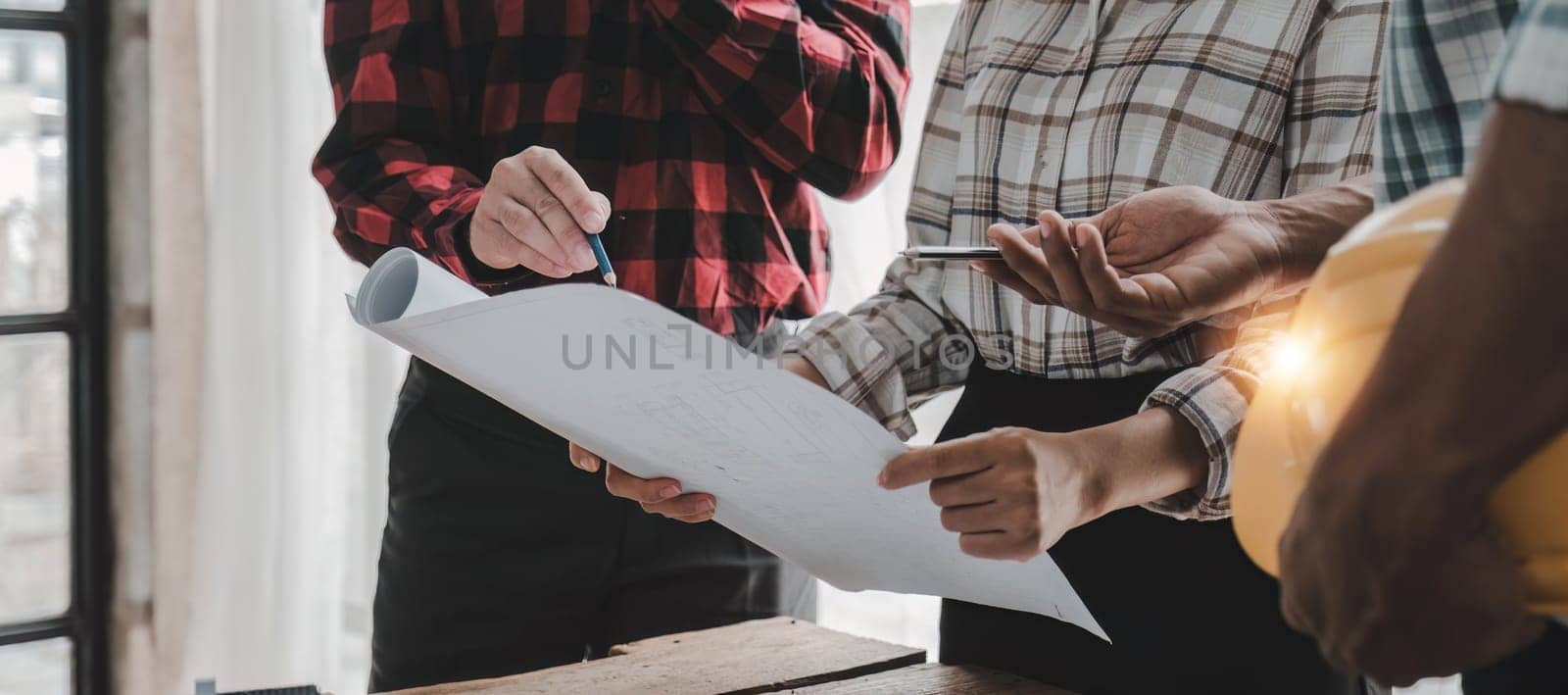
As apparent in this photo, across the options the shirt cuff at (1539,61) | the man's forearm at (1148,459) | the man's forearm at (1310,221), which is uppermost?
the shirt cuff at (1539,61)

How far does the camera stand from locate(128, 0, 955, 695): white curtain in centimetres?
207

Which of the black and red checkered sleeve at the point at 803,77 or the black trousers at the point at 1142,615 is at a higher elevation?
the black and red checkered sleeve at the point at 803,77

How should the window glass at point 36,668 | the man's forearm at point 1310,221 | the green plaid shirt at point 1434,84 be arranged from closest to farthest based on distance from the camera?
the green plaid shirt at point 1434,84 < the man's forearm at point 1310,221 < the window glass at point 36,668

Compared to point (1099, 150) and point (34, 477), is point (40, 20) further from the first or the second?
point (1099, 150)

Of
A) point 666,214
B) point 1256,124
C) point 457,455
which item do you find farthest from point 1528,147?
point 457,455

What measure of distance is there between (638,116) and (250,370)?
122 centimetres

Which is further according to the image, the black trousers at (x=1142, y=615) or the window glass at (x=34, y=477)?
the window glass at (x=34, y=477)

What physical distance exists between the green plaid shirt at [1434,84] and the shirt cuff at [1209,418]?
9.1 inches

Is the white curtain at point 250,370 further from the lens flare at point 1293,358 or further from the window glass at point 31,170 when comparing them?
the lens flare at point 1293,358

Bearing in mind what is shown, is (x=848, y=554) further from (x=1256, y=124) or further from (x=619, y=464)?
(x=1256, y=124)

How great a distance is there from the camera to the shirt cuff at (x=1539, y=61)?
31 centimetres

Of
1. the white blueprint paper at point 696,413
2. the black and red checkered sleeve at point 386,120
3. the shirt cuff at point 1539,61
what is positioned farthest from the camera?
the black and red checkered sleeve at point 386,120

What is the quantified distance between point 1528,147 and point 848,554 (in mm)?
562

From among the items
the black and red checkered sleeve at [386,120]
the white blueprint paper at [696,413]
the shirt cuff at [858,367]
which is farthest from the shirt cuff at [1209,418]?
the black and red checkered sleeve at [386,120]
